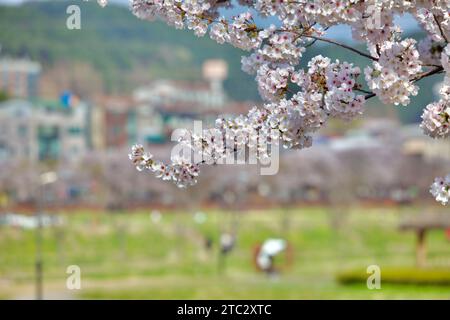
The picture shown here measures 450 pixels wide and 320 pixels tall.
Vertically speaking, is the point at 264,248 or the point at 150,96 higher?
the point at 150,96

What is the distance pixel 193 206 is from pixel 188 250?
20.2 feet

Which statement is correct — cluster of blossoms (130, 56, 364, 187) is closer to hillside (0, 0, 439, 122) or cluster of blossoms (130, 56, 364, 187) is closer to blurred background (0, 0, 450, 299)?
blurred background (0, 0, 450, 299)

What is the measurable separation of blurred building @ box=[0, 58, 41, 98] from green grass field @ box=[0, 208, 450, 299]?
28557 mm

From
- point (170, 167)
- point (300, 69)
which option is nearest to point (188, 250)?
point (170, 167)

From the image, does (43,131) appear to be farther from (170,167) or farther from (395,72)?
(395,72)

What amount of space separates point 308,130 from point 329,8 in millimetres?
799

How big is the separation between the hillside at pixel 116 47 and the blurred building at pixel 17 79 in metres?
9.26

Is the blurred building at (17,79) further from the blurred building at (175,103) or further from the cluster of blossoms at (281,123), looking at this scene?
the cluster of blossoms at (281,123)

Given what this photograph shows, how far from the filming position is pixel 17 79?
9294 centimetres

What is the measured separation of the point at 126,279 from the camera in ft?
122

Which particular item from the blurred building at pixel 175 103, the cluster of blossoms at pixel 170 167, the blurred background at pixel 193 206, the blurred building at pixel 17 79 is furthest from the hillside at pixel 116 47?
the cluster of blossoms at pixel 170 167
